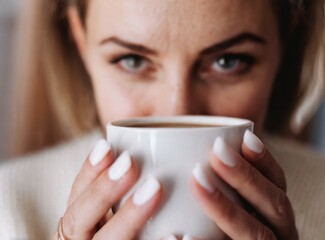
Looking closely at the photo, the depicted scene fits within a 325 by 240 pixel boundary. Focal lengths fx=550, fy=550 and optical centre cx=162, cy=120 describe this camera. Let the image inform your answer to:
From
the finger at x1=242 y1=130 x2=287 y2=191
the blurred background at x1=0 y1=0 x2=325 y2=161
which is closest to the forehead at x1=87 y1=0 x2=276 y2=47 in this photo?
the finger at x1=242 y1=130 x2=287 y2=191

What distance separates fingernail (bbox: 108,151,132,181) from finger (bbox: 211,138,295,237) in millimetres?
87

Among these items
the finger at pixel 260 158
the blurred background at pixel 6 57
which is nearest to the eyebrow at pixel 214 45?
the finger at pixel 260 158

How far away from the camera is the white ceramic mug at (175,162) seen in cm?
56

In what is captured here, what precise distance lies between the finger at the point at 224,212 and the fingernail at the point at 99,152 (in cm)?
10

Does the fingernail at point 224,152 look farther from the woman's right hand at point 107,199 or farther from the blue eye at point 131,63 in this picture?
the blue eye at point 131,63

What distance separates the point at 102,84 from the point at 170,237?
1.49ft

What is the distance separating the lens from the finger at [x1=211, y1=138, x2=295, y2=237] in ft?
1.86

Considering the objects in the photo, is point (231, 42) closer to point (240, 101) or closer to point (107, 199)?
point (240, 101)

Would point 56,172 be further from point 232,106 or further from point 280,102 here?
point 280,102

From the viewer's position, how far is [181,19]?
32.0 inches

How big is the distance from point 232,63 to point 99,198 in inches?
16.8

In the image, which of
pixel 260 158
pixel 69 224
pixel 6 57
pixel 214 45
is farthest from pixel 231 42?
pixel 6 57

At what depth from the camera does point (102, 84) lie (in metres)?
0.97

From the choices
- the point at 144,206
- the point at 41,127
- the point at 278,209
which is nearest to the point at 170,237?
the point at 144,206
